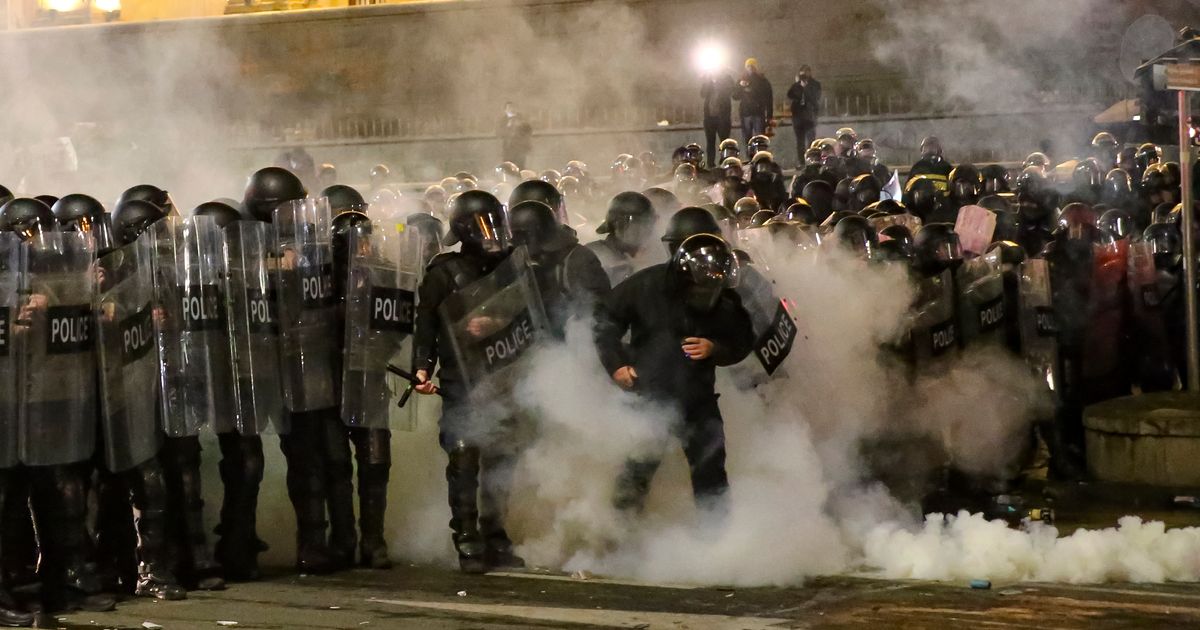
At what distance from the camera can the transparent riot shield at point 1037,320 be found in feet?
32.4

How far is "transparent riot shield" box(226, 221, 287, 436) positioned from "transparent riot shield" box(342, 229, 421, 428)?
1.12 feet

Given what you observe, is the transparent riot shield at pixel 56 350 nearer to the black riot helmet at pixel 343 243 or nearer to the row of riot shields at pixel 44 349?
the row of riot shields at pixel 44 349

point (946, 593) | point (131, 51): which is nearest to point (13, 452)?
point (946, 593)

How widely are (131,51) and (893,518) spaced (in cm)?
2274

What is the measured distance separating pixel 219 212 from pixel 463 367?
4.45ft

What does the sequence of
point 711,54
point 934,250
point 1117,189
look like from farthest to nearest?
point 711,54 < point 1117,189 < point 934,250

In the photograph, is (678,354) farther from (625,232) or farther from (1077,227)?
(1077,227)

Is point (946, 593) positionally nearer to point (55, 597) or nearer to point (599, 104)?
point (55, 597)

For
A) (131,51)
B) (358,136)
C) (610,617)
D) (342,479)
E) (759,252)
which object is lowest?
(610,617)

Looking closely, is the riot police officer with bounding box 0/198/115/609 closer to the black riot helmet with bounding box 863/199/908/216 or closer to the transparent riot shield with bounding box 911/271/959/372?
the transparent riot shield with bounding box 911/271/959/372

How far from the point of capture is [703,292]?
7.58m

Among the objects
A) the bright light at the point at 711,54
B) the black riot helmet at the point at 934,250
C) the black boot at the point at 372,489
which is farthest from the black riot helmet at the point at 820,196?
the bright light at the point at 711,54

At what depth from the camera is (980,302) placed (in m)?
9.55

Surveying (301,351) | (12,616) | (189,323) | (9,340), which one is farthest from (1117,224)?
(12,616)
